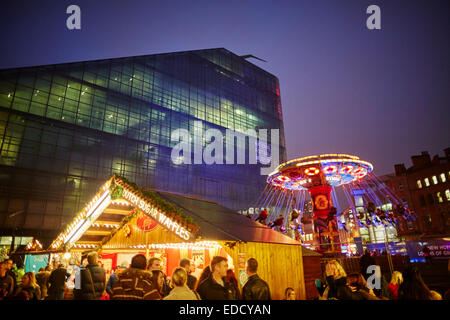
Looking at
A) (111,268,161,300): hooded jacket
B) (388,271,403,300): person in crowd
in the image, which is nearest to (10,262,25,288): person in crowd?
(111,268,161,300): hooded jacket

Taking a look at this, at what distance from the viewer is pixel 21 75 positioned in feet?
95.4

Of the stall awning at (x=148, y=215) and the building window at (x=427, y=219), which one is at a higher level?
the building window at (x=427, y=219)

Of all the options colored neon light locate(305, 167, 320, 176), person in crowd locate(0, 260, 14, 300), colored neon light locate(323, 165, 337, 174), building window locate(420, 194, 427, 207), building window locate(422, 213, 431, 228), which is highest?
building window locate(420, 194, 427, 207)

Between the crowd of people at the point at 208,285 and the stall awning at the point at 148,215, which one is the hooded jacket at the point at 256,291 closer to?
the crowd of people at the point at 208,285

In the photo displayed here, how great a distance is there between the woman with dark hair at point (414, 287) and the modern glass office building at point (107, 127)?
32593 mm

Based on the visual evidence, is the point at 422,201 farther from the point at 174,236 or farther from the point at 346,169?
the point at 174,236

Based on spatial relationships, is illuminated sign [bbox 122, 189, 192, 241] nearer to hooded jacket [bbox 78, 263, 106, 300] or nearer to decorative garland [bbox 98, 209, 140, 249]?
hooded jacket [bbox 78, 263, 106, 300]

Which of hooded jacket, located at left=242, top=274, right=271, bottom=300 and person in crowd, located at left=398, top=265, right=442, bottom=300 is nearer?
person in crowd, located at left=398, top=265, right=442, bottom=300

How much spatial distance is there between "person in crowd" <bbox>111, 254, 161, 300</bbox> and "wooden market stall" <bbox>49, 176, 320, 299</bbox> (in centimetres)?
255

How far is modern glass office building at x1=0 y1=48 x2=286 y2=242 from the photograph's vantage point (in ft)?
91.1

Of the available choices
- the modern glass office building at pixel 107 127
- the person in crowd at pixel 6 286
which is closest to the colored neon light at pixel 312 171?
the person in crowd at pixel 6 286

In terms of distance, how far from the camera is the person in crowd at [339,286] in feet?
14.8

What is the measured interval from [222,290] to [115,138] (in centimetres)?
3409

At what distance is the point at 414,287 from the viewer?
4.34 metres
